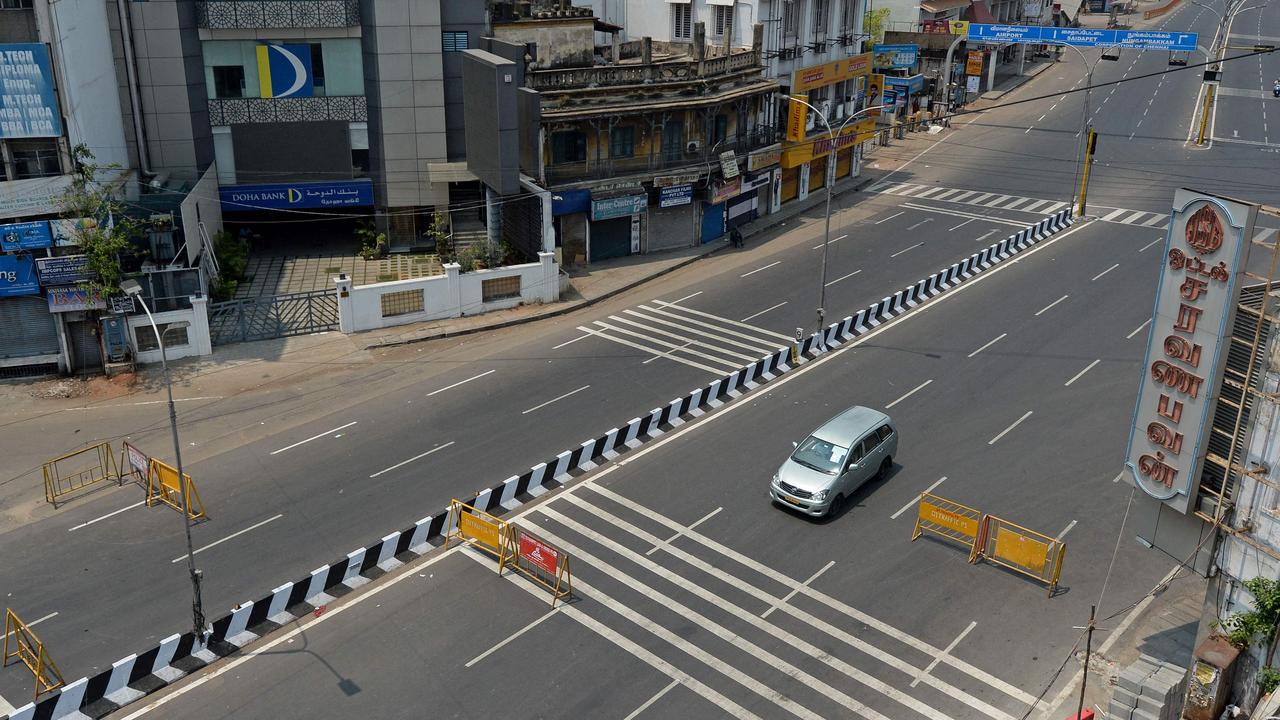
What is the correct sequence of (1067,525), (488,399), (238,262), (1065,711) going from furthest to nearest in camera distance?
(238,262) < (488,399) < (1067,525) < (1065,711)

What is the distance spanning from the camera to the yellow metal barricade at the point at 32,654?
894 inches

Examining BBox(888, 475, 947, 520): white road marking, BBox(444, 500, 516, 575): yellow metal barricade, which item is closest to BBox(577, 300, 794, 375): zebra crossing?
BBox(888, 475, 947, 520): white road marking

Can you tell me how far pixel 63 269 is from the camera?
1495 inches

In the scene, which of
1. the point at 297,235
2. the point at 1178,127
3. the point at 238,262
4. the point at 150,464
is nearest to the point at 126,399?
the point at 150,464

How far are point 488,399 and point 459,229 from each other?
18.2 meters

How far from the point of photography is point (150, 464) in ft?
98.6

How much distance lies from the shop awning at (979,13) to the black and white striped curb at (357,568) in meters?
71.9

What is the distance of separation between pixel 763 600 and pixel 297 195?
Result: 3442 centimetres

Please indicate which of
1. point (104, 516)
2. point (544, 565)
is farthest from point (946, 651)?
point (104, 516)

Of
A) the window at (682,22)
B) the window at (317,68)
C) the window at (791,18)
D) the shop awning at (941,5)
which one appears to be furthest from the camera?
the shop awning at (941,5)

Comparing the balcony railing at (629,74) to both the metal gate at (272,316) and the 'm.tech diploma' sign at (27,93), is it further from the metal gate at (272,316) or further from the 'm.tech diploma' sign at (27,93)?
the 'm.tech diploma' sign at (27,93)

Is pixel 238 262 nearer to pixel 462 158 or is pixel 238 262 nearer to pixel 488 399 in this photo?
pixel 462 158

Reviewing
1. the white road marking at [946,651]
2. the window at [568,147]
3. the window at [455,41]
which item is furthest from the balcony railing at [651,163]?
the white road marking at [946,651]

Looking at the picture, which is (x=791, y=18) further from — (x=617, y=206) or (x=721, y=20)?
(x=617, y=206)
